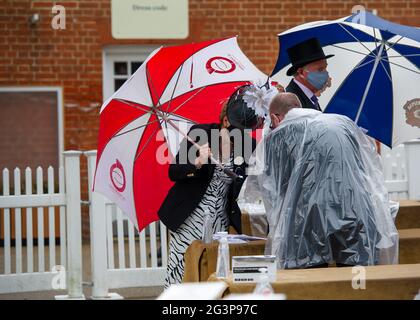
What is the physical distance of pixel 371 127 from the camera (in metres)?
6.93

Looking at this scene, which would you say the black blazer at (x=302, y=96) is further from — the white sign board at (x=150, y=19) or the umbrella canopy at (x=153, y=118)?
the white sign board at (x=150, y=19)

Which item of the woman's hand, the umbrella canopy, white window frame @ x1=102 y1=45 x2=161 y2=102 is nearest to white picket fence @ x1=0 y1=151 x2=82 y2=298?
the umbrella canopy

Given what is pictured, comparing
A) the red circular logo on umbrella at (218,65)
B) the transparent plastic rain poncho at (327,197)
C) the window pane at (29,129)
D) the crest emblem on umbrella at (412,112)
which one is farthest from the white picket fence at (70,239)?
the transparent plastic rain poncho at (327,197)

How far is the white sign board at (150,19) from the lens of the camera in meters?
11.9

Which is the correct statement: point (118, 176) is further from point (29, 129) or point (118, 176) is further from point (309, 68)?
point (29, 129)

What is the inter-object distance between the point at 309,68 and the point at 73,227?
3382 millimetres

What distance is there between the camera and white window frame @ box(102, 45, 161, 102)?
1230 cm

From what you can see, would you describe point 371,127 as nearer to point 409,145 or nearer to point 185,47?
point 185,47

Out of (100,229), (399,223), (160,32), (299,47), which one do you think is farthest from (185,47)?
(160,32)

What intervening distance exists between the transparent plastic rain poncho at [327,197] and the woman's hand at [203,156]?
0.62 meters

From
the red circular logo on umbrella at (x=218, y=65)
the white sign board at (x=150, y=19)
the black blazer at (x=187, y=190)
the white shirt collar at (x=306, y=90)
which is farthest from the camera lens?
the white sign board at (x=150, y=19)

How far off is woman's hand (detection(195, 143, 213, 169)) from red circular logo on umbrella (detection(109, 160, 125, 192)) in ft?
Result: 2.51

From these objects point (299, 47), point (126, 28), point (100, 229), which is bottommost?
point (100, 229)
